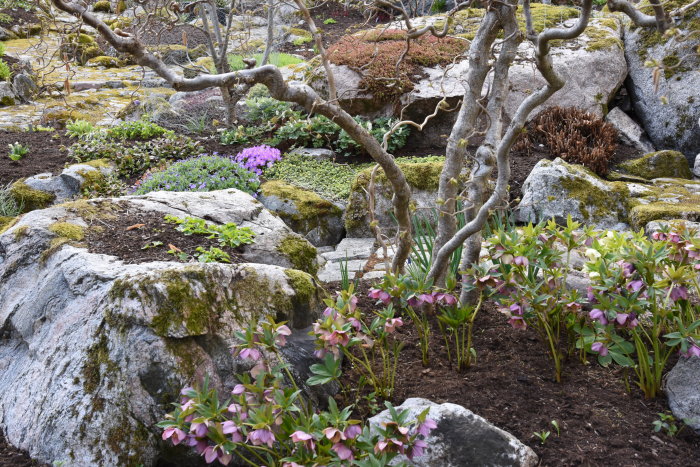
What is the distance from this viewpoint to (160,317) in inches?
105

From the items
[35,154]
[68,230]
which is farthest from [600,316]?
Answer: [35,154]

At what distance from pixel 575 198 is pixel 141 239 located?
4916 millimetres

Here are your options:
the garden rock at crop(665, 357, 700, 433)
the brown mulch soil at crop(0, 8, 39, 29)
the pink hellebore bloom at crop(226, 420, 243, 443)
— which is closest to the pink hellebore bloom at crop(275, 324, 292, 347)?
the pink hellebore bloom at crop(226, 420, 243, 443)

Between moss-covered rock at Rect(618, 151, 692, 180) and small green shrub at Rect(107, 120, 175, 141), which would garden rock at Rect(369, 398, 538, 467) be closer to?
moss-covered rock at Rect(618, 151, 692, 180)

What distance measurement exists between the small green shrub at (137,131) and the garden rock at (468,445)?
25.3 feet

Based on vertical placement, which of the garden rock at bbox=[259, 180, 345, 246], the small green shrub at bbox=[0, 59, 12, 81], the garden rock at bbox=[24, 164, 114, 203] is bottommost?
the garden rock at bbox=[259, 180, 345, 246]

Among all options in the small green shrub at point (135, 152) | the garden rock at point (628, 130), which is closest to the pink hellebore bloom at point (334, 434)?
the small green shrub at point (135, 152)

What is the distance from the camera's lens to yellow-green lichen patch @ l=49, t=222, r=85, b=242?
3411 millimetres

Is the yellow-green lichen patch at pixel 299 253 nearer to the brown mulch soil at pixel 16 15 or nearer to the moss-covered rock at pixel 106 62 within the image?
the moss-covered rock at pixel 106 62

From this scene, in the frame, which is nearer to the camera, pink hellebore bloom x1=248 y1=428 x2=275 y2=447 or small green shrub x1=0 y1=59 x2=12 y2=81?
pink hellebore bloom x1=248 y1=428 x2=275 y2=447

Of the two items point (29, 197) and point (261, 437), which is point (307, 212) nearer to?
point (29, 197)

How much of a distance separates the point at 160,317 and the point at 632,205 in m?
5.72

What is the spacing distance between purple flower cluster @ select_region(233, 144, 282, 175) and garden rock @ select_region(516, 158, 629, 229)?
3352 mm

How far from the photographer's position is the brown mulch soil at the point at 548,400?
245 cm
